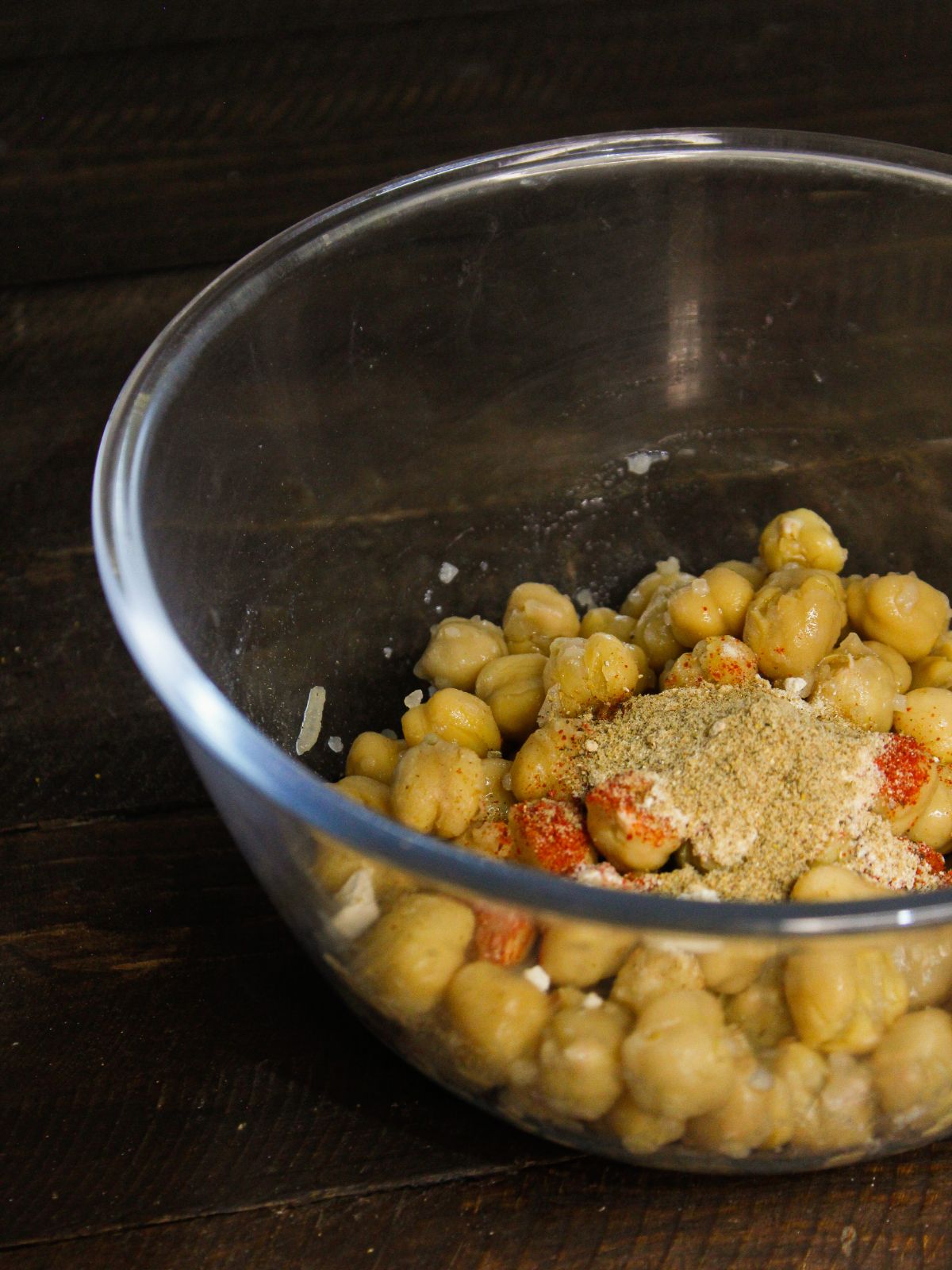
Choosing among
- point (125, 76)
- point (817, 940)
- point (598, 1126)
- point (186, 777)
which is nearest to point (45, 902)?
point (186, 777)

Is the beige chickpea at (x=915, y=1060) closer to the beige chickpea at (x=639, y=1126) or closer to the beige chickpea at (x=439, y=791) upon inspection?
the beige chickpea at (x=639, y=1126)

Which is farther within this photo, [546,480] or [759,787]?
[546,480]

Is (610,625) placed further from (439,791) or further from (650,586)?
A: (439,791)

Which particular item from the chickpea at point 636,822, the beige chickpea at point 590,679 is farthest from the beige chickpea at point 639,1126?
the beige chickpea at point 590,679

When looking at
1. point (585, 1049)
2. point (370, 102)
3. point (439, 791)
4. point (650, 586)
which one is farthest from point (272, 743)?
point (370, 102)

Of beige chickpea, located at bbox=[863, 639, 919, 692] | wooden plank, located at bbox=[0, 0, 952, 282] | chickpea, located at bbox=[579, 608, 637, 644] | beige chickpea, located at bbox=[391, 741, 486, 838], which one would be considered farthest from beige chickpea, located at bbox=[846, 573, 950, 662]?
wooden plank, located at bbox=[0, 0, 952, 282]

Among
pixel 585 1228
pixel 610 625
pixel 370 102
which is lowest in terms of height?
pixel 585 1228
